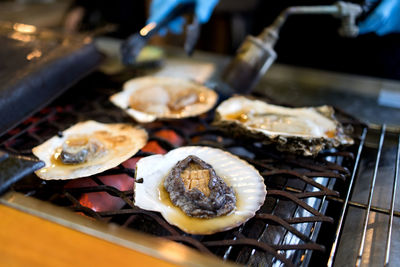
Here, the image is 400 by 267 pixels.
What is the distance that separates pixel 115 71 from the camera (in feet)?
8.14

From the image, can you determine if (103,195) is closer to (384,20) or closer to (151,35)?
(151,35)

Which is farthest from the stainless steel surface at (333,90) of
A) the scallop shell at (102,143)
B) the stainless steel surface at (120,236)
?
the stainless steel surface at (120,236)

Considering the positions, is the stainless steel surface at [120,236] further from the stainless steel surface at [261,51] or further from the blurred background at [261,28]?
the blurred background at [261,28]

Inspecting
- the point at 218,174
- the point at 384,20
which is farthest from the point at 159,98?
the point at 384,20

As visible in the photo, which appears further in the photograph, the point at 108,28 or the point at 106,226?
the point at 108,28

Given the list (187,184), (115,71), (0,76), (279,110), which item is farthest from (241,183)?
(115,71)

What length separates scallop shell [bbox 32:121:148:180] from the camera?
136 cm

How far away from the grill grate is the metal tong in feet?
1.17

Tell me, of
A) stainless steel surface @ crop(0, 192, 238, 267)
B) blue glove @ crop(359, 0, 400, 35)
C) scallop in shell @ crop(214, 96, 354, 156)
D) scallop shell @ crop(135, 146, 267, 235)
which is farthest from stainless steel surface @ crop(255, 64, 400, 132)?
stainless steel surface @ crop(0, 192, 238, 267)

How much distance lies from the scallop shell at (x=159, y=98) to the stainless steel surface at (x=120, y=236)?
860 millimetres

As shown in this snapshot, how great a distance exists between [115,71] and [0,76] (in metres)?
0.91

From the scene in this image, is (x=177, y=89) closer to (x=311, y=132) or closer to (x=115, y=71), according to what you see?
(x=115, y=71)

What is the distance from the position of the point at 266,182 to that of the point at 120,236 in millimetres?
730

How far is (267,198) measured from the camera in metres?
1.30
